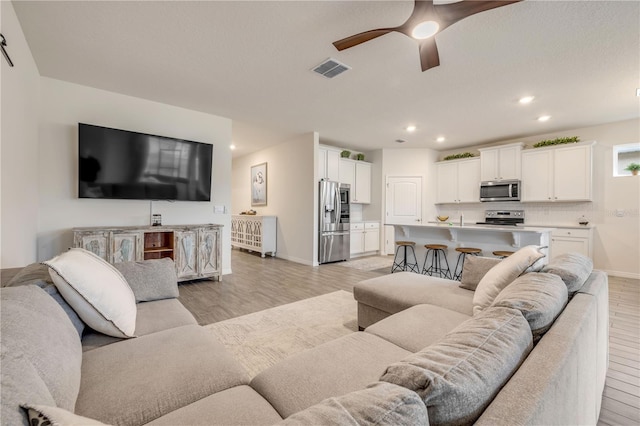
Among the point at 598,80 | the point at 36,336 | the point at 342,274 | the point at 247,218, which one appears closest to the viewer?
the point at 36,336

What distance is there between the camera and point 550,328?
3.35ft

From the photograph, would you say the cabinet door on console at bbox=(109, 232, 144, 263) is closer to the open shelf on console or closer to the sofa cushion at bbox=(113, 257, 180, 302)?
the open shelf on console

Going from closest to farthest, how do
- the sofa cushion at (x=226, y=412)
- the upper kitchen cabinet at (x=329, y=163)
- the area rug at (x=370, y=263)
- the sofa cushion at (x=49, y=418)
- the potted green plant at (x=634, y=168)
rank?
the sofa cushion at (x=49, y=418)
the sofa cushion at (x=226, y=412)
the potted green plant at (x=634, y=168)
the area rug at (x=370, y=263)
the upper kitchen cabinet at (x=329, y=163)

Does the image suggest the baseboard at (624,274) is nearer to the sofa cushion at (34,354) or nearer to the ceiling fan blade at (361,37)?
the ceiling fan blade at (361,37)

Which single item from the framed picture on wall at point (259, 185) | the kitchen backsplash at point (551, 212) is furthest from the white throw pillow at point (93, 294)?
the kitchen backsplash at point (551, 212)

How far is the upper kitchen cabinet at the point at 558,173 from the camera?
4.79m

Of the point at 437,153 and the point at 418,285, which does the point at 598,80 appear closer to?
→ the point at 418,285

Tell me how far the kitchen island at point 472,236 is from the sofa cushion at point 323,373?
3.14 metres

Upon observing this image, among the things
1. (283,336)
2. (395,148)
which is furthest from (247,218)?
(283,336)

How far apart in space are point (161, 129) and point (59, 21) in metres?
1.79

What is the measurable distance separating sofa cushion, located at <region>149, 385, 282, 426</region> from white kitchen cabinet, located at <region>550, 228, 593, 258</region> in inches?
228

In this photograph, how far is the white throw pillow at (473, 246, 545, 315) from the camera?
175 cm

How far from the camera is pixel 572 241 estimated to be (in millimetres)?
4840

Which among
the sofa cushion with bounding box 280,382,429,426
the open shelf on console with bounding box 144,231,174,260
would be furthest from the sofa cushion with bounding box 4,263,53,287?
the open shelf on console with bounding box 144,231,174,260
